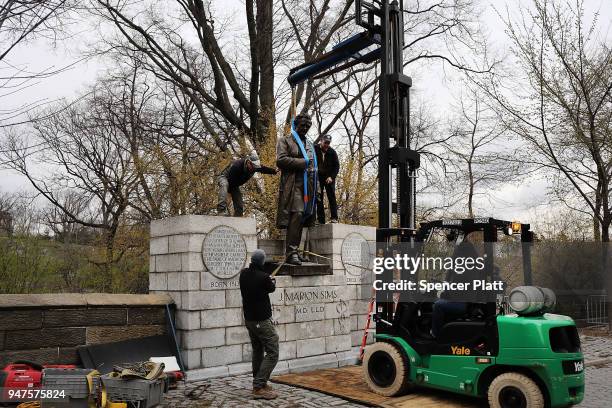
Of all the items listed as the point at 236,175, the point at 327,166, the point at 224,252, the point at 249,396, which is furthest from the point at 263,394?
the point at 327,166

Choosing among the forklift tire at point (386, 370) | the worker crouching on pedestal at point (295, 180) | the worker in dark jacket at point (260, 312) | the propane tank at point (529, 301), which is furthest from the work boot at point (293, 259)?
the propane tank at point (529, 301)

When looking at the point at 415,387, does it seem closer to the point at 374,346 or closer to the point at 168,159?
the point at 374,346

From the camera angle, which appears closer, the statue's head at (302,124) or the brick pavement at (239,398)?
the brick pavement at (239,398)

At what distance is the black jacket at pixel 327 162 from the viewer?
32.3ft

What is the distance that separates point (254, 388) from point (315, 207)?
367cm

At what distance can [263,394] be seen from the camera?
664 centimetres

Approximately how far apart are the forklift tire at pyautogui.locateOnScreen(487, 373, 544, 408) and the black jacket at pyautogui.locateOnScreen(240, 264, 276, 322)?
271 centimetres

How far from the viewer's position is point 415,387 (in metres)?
7.20

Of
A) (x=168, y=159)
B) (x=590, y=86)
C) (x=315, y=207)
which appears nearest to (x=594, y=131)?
(x=590, y=86)

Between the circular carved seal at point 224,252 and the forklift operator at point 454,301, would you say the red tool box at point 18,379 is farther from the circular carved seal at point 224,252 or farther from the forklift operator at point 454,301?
the forklift operator at point 454,301

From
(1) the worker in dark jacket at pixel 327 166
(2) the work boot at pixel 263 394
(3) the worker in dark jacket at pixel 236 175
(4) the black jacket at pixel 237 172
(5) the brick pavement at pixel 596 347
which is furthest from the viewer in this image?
(5) the brick pavement at pixel 596 347

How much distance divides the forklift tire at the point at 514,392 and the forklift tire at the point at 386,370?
1103 mm

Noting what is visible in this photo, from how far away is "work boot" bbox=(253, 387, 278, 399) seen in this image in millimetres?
6605

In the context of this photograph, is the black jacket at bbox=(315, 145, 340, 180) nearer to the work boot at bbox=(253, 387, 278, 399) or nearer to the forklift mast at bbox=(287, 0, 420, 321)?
the forklift mast at bbox=(287, 0, 420, 321)
